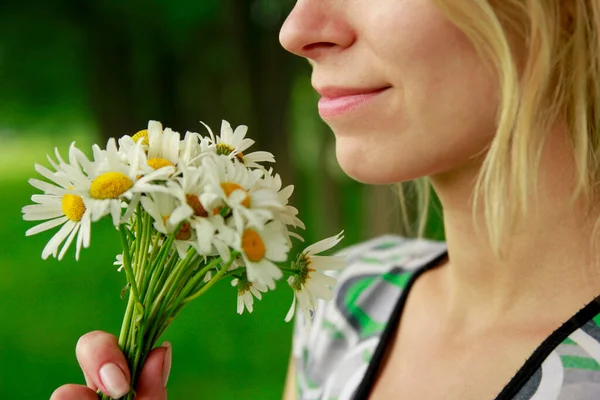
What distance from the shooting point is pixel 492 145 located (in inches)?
34.3

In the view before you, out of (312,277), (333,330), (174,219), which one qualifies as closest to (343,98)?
(312,277)

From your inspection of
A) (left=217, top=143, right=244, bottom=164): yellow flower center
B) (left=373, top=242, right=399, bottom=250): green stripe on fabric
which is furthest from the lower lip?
(left=373, top=242, right=399, bottom=250): green stripe on fabric

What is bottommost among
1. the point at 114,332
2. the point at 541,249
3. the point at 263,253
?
the point at 114,332

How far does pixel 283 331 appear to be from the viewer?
315 cm

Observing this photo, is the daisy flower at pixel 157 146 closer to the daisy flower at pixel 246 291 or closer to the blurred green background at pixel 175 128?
the daisy flower at pixel 246 291

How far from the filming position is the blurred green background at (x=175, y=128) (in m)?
3.12

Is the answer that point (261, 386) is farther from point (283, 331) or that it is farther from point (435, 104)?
point (435, 104)

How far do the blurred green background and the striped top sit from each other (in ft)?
4.75

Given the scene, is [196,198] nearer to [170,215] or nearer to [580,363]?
[170,215]

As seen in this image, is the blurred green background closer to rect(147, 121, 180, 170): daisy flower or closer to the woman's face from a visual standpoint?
the woman's face

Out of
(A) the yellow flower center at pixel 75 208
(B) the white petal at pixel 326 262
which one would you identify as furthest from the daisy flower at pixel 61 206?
(B) the white petal at pixel 326 262

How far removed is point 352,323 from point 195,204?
715 mm

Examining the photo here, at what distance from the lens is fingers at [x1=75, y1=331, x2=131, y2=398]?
26.1 inches

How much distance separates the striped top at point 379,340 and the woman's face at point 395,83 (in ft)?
0.88
